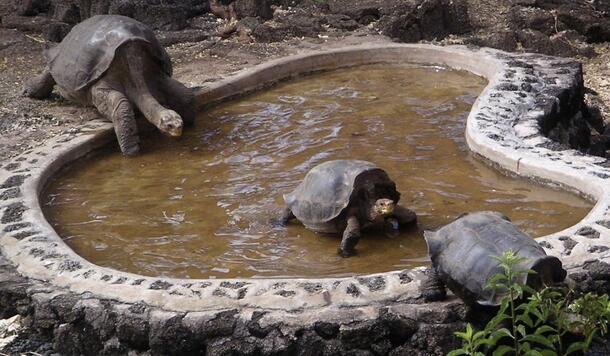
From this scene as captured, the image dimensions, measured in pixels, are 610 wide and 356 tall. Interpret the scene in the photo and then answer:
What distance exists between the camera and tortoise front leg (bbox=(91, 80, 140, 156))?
25.2 ft

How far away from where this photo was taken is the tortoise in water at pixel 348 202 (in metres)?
5.52

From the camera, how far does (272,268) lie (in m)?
5.38

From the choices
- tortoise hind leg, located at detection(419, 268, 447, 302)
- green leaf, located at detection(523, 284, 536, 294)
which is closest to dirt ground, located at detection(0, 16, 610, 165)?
tortoise hind leg, located at detection(419, 268, 447, 302)

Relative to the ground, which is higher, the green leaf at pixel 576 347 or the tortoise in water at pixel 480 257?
the tortoise in water at pixel 480 257

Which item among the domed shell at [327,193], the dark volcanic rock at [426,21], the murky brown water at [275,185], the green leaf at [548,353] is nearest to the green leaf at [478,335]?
the green leaf at [548,353]

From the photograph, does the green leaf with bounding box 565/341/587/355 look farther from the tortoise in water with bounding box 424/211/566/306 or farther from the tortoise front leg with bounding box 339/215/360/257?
the tortoise front leg with bounding box 339/215/360/257

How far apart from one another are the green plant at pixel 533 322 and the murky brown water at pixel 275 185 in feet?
3.40

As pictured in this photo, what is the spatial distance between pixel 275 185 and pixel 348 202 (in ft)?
4.02

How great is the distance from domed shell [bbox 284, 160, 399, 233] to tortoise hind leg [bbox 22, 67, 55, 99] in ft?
12.3

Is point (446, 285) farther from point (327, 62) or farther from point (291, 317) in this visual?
point (327, 62)

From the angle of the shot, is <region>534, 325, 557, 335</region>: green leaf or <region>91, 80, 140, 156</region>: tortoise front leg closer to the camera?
<region>534, 325, 557, 335</region>: green leaf

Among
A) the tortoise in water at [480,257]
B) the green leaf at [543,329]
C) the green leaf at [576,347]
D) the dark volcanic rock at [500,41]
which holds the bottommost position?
the dark volcanic rock at [500,41]

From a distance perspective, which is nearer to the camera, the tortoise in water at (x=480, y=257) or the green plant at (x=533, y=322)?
the green plant at (x=533, y=322)

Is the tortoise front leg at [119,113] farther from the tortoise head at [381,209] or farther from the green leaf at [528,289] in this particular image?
the green leaf at [528,289]
